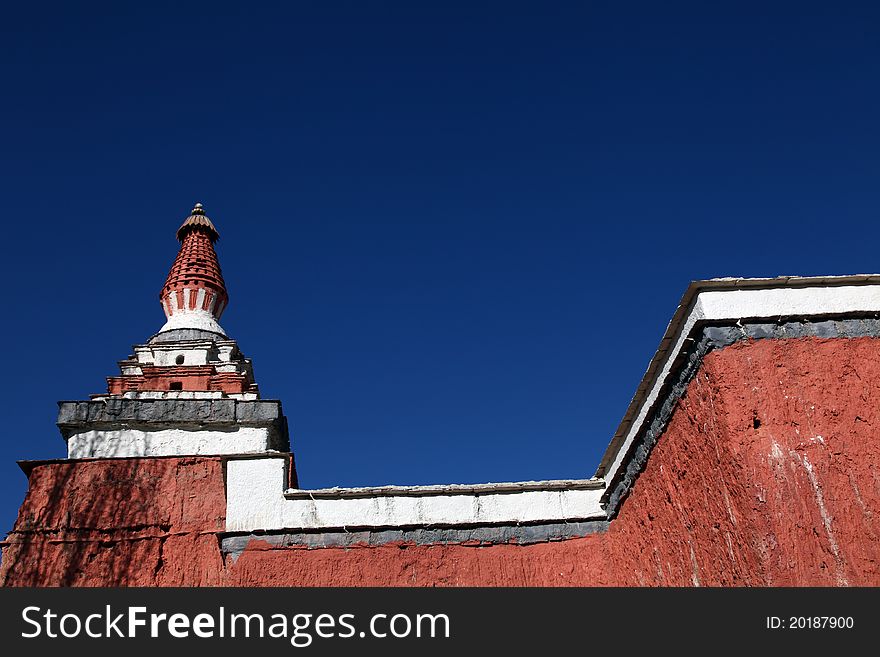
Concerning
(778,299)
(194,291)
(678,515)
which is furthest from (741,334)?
(194,291)

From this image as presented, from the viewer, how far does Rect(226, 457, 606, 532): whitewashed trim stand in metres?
9.56

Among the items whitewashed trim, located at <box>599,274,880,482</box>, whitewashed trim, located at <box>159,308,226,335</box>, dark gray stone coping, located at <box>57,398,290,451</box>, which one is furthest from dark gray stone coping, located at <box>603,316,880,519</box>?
whitewashed trim, located at <box>159,308,226,335</box>

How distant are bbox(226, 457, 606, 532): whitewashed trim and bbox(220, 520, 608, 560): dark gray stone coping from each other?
67 millimetres

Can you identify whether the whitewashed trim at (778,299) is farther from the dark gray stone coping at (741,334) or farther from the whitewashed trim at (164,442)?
the whitewashed trim at (164,442)

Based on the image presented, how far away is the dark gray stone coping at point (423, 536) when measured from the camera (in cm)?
943

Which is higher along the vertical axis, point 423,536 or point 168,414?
point 168,414

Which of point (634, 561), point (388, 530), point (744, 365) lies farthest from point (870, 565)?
point (388, 530)

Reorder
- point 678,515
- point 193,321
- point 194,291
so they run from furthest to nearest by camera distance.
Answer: point 194,291 → point 193,321 → point 678,515

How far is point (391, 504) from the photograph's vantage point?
9656mm

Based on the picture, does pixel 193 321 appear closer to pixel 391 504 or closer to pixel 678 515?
pixel 391 504

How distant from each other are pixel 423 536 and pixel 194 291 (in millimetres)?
9464
